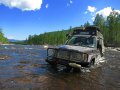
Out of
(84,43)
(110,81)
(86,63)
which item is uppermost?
(84,43)

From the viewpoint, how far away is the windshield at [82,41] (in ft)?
54.7

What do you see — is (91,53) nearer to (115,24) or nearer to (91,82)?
(91,82)

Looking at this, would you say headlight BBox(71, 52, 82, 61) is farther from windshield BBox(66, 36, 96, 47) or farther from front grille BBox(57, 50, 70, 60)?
windshield BBox(66, 36, 96, 47)

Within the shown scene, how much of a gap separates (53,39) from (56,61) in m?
179

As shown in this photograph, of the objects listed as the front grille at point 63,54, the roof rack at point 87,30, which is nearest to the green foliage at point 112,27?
the roof rack at point 87,30

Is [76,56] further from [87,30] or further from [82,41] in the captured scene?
[87,30]

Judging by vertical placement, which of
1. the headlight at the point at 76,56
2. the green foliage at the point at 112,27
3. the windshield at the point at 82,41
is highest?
the green foliage at the point at 112,27

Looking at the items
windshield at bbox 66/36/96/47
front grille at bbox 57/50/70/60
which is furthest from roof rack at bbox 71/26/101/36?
front grille at bbox 57/50/70/60

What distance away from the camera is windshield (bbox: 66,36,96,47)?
54.7 feet

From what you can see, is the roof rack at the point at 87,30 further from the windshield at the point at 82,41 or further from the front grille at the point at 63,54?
the front grille at the point at 63,54

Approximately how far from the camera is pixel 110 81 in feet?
44.9

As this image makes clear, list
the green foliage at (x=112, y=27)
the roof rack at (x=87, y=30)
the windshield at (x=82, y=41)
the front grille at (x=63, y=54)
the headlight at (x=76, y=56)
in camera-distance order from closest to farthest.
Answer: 1. the headlight at (x=76, y=56)
2. the front grille at (x=63, y=54)
3. the windshield at (x=82, y=41)
4. the roof rack at (x=87, y=30)
5. the green foliage at (x=112, y=27)

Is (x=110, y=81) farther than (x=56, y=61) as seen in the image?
No

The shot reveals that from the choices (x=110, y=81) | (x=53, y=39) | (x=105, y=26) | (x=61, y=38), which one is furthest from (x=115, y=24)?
(x=110, y=81)
